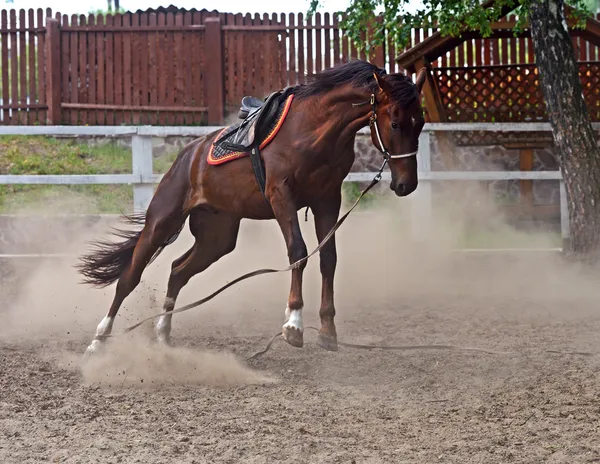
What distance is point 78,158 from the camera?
12914mm

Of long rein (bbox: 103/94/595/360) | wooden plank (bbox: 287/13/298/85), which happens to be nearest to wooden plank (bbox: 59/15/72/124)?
wooden plank (bbox: 287/13/298/85)

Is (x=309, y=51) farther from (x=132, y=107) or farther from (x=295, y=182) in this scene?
(x=295, y=182)

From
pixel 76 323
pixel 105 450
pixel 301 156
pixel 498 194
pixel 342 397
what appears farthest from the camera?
pixel 498 194

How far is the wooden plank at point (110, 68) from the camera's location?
13.9 m

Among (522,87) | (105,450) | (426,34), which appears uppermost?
(426,34)

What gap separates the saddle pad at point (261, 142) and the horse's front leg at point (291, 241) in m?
0.42

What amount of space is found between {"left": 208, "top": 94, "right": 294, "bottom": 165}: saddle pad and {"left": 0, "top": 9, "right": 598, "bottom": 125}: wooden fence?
7.40 meters

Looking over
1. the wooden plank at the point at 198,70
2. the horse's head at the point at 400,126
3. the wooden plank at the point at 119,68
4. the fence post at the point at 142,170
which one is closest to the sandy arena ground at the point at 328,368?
the fence post at the point at 142,170

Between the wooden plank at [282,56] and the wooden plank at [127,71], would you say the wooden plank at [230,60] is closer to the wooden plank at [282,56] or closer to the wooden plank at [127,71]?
the wooden plank at [282,56]

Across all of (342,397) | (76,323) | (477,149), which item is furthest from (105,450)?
(477,149)

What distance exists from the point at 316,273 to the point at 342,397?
4.28 meters

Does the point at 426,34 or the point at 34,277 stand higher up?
the point at 426,34

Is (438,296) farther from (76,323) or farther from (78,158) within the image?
(78,158)

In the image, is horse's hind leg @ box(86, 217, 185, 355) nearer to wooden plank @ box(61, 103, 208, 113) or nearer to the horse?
the horse
